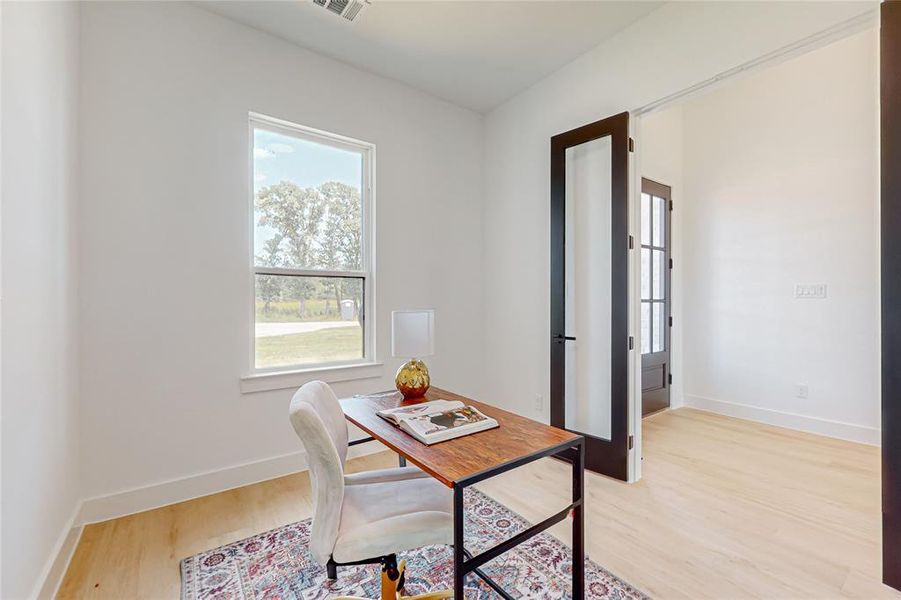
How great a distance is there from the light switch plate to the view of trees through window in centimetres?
395

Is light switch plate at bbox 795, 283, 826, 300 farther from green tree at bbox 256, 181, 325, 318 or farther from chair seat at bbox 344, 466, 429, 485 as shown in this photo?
green tree at bbox 256, 181, 325, 318

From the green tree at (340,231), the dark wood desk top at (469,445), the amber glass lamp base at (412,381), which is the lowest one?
the dark wood desk top at (469,445)

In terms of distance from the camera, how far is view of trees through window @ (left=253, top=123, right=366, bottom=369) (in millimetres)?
2729

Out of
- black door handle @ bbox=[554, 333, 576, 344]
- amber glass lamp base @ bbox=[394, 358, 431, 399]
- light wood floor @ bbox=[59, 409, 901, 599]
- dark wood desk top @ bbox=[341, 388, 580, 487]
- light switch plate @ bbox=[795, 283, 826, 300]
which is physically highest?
light switch plate @ bbox=[795, 283, 826, 300]

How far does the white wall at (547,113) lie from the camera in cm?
205

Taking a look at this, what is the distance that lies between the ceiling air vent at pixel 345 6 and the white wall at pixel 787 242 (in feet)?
12.6

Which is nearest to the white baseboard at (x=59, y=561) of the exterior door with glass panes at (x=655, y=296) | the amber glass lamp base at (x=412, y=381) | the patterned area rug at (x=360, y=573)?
the patterned area rug at (x=360, y=573)

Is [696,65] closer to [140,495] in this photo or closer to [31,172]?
[31,172]

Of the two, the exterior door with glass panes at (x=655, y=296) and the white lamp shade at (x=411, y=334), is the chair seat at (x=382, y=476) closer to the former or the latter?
the white lamp shade at (x=411, y=334)

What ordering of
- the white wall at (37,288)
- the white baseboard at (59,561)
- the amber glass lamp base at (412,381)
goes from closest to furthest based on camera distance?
the white wall at (37,288) → the white baseboard at (59,561) → the amber glass lamp base at (412,381)

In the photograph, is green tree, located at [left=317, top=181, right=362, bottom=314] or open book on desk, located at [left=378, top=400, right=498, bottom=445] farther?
green tree, located at [left=317, top=181, right=362, bottom=314]

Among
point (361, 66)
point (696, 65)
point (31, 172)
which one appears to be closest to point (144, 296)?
point (31, 172)

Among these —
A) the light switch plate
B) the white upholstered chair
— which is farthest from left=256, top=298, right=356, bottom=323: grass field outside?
the light switch plate

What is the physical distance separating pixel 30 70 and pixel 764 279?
5308 mm
